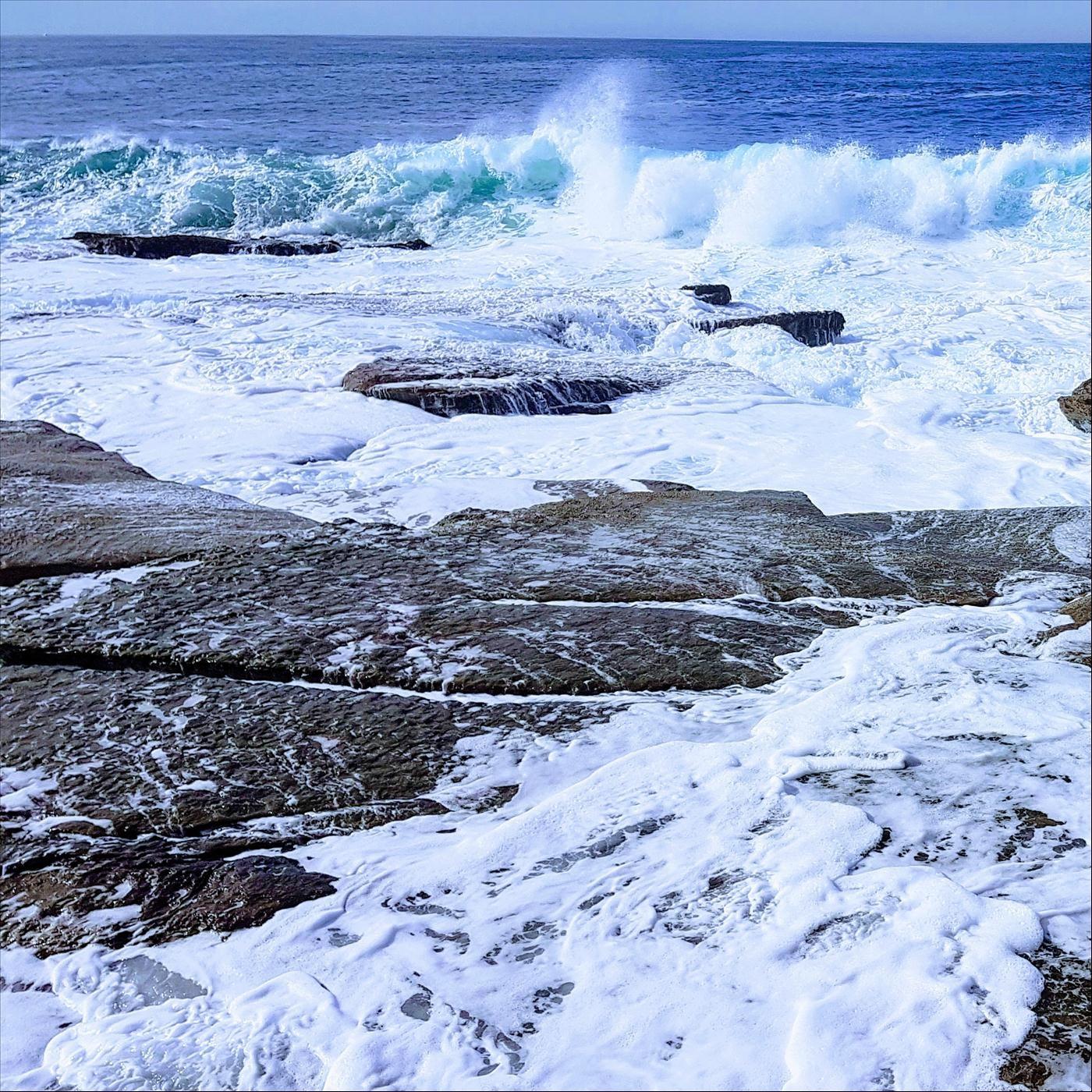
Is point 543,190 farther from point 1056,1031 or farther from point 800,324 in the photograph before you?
point 1056,1031

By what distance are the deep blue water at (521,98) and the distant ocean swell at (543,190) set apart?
220cm

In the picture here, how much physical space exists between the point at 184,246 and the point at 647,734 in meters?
11.4

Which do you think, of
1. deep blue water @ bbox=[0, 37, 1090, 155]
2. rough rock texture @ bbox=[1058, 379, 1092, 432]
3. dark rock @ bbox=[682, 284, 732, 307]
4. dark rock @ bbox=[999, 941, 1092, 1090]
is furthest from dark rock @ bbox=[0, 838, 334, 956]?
deep blue water @ bbox=[0, 37, 1090, 155]

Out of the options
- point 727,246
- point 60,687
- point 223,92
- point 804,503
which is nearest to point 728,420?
point 804,503

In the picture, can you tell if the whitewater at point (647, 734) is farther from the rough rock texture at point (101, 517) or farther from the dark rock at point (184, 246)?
the dark rock at point (184, 246)

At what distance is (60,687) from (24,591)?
0.68 m

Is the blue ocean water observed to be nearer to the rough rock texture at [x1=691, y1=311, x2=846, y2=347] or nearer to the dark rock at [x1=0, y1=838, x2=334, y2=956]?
the rough rock texture at [x1=691, y1=311, x2=846, y2=347]

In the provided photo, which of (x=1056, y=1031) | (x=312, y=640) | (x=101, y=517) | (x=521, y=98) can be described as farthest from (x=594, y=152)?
(x=1056, y=1031)

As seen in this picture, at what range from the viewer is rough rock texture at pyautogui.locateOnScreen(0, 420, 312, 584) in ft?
12.5

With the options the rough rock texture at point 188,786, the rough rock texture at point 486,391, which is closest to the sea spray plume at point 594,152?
the rough rock texture at point 486,391

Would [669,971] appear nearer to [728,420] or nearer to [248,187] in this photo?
[728,420]

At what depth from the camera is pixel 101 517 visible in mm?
4145

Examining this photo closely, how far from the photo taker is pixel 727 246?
14.3 metres

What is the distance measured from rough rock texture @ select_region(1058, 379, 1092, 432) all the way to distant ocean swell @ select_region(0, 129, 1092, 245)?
26.7 feet
